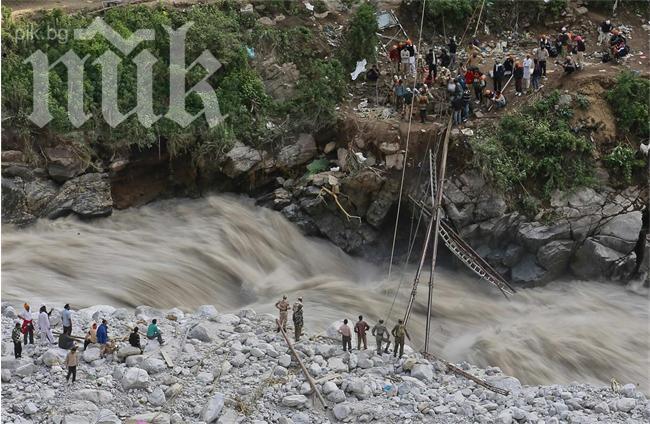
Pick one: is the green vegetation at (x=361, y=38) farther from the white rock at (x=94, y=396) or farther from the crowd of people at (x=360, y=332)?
the white rock at (x=94, y=396)

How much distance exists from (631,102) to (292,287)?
8.44m

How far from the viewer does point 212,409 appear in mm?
12641

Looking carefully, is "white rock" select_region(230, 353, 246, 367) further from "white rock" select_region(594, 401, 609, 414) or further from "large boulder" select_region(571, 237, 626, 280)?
"large boulder" select_region(571, 237, 626, 280)

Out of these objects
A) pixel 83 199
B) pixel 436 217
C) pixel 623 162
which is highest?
pixel 623 162

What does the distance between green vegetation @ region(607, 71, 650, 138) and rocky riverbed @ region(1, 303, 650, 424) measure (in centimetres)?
673

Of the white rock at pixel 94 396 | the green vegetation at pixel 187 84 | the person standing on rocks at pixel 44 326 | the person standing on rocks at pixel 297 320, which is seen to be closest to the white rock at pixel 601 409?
the person standing on rocks at pixel 297 320

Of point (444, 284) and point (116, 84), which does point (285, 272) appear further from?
point (116, 84)

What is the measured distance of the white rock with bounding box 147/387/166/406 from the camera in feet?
41.7

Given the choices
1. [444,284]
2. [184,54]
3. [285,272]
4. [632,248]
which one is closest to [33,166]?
[184,54]

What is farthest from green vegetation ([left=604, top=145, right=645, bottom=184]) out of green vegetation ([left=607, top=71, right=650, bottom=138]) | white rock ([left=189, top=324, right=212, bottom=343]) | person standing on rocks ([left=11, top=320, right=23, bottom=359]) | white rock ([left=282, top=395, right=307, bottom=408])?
person standing on rocks ([left=11, top=320, right=23, bottom=359])

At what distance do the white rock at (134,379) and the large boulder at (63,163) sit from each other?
21.6 feet

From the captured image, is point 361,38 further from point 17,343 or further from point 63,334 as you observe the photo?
point 17,343

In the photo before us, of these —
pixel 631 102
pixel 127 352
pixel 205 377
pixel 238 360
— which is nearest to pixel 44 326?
pixel 127 352

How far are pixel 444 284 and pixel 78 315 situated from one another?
7361 mm
